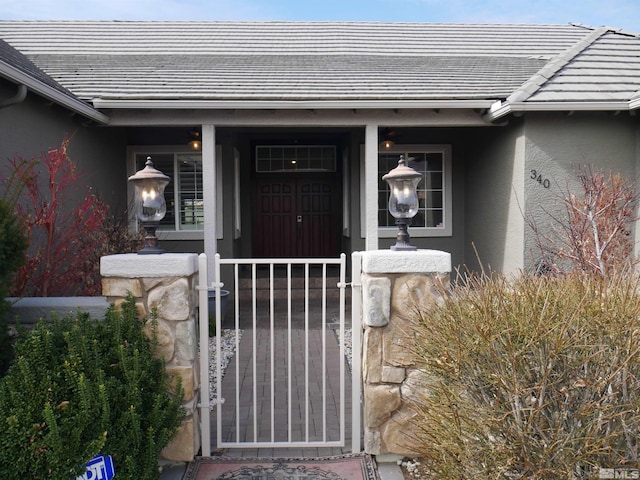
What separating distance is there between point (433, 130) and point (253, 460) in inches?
290

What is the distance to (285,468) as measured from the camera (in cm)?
346

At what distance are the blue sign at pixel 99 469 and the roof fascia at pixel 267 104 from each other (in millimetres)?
5225

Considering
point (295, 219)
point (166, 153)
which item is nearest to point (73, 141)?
point (166, 153)

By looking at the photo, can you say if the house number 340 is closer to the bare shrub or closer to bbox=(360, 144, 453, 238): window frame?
the bare shrub

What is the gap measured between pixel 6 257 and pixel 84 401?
3.63 feet

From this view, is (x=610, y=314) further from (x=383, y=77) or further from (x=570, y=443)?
(x=383, y=77)

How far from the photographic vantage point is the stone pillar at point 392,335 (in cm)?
348

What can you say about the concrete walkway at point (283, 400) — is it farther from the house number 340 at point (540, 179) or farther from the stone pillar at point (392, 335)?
the house number 340 at point (540, 179)

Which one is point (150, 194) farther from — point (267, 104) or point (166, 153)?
point (166, 153)

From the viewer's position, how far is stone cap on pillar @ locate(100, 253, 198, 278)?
3443 millimetres

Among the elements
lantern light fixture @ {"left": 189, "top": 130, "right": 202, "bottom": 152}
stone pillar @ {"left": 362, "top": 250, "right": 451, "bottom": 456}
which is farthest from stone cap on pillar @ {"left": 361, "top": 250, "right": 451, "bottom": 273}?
lantern light fixture @ {"left": 189, "top": 130, "right": 202, "bottom": 152}

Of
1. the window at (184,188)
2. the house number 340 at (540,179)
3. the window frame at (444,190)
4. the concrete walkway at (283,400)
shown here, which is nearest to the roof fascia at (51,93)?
the window at (184,188)

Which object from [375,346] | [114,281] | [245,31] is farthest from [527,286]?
[245,31]

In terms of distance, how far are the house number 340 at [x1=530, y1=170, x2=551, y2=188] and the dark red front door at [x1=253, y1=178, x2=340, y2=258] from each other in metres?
4.70
